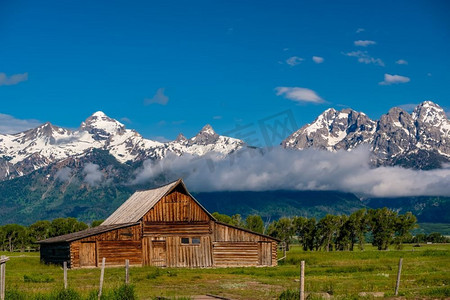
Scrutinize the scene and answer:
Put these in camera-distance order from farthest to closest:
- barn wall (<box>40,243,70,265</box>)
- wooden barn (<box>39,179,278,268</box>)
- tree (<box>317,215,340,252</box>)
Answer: tree (<box>317,215,340,252</box>)
barn wall (<box>40,243,70,265</box>)
wooden barn (<box>39,179,278,268</box>)

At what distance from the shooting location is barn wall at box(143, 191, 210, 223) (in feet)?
212

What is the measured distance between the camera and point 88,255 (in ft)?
199

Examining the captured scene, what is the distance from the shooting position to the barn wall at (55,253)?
203ft

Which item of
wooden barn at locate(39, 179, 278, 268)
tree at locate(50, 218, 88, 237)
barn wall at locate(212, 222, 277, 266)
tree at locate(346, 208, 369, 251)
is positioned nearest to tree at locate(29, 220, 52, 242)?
tree at locate(50, 218, 88, 237)

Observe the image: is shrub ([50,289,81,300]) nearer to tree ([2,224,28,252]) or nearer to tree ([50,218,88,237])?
tree ([50,218,88,237])

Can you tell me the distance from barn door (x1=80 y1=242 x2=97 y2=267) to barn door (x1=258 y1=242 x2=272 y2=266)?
1844cm

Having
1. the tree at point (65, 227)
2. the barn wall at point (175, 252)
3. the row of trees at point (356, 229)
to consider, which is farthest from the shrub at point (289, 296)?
the tree at point (65, 227)

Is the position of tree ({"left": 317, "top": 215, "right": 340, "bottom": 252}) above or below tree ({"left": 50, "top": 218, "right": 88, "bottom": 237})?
below

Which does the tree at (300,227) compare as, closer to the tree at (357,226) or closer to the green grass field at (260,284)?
the tree at (357,226)

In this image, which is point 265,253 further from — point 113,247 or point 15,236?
point 15,236

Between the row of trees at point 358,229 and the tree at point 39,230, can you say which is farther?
the tree at point 39,230

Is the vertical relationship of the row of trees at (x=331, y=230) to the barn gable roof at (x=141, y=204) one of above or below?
below

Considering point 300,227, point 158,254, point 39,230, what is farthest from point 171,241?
point 39,230

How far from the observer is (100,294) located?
1083 inches
